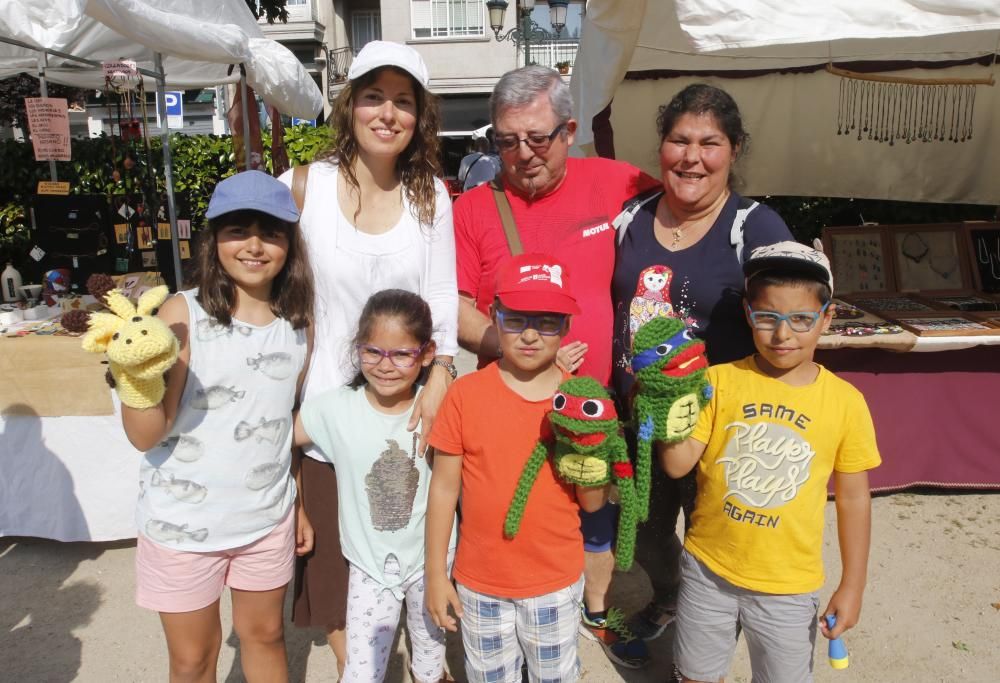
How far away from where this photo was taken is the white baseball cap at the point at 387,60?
1767 mm

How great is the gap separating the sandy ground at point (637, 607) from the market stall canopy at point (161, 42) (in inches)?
106

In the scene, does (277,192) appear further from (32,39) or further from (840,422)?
(32,39)

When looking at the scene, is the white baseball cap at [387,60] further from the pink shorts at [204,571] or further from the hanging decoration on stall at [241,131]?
the hanging decoration on stall at [241,131]

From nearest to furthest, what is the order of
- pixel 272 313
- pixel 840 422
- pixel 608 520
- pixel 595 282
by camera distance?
1. pixel 840 422
2. pixel 272 313
3. pixel 595 282
4. pixel 608 520

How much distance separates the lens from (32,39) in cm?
374

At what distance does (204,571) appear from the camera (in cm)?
175

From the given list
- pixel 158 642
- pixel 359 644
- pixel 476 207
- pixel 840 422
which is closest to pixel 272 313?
pixel 476 207

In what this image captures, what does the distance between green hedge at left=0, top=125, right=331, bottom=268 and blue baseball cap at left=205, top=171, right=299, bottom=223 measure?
192 inches

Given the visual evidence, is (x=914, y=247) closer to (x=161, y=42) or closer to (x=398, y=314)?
(x=398, y=314)

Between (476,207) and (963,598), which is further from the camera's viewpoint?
(963,598)

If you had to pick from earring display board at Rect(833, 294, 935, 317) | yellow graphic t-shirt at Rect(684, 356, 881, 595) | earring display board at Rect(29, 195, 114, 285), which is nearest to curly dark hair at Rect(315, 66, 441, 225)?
yellow graphic t-shirt at Rect(684, 356, 881, 595)

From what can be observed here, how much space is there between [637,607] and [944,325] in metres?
2.21

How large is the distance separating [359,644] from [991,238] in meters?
4.49

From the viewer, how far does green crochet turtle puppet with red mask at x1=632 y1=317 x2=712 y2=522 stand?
149cm
